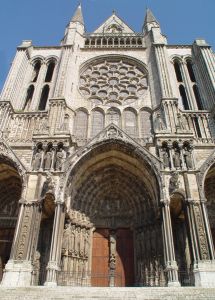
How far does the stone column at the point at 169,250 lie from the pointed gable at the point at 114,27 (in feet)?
56.6

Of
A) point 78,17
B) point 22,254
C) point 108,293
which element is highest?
point 78,17

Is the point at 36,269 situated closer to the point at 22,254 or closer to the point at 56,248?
the point at 22,254

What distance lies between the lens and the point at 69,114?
14.4 m

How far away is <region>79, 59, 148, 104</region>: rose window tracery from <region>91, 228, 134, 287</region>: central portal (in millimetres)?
7499

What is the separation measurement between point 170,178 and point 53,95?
786 cm

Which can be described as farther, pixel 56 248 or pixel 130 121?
pixel 130 121

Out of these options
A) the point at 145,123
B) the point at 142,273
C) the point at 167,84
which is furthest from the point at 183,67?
the point at 142,273

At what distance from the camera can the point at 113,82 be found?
17.2 meters

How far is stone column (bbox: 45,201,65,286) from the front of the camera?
28.8 feet

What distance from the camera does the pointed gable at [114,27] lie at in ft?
74.9

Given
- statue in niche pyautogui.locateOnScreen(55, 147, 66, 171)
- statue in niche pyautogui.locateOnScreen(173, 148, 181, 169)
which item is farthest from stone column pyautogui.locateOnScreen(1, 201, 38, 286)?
statue in niche pyautogui.locateOnScreen(173, 148, 181, 169)

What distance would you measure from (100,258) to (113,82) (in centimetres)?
1043

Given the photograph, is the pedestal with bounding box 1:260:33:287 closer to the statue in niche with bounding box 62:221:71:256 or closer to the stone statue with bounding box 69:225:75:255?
the statue in niche with bounding box 62:221:71:256

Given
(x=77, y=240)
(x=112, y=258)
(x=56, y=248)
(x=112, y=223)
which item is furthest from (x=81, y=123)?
(x=56, y=248)
